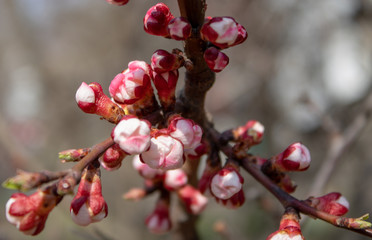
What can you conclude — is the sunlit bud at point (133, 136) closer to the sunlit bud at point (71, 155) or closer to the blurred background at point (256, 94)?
the sunlit bud at point (71, 155)

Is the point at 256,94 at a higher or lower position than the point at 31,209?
lower

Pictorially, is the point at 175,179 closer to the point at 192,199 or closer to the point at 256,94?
the point at 192,199

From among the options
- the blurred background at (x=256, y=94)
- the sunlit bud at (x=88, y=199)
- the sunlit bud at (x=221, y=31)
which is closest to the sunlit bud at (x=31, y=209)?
the sunlit bud at (x=88, y=199)

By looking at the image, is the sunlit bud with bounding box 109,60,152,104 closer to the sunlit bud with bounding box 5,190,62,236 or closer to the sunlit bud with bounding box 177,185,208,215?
the sunlit bud with bounding box 5,190,62,236

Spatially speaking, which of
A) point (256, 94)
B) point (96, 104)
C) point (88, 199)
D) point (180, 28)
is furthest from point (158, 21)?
point (256, 94)

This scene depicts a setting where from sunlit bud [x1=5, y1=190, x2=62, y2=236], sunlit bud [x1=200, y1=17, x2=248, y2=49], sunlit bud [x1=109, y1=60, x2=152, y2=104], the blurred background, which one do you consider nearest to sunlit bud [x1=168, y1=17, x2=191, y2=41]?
sunlit bud [x1=200, y1=17, x2=248, y2=49]

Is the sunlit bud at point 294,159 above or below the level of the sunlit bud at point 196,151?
above
